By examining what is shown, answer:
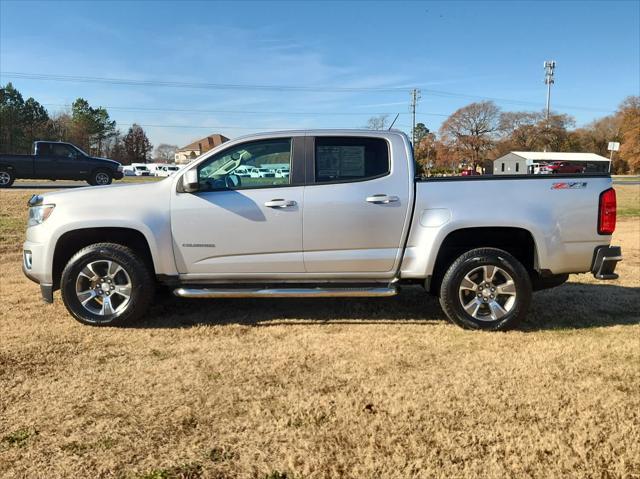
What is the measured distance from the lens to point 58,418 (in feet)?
10.0

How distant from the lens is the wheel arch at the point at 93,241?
4836 mm

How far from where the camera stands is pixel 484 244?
4938 mm

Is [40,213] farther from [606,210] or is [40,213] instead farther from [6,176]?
[6,176]

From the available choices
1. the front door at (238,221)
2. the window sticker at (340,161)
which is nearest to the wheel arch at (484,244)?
the window sticker at (340,161)

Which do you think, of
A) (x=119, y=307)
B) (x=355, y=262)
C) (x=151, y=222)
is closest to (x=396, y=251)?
(x=355, y=262)

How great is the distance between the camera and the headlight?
15.8ft

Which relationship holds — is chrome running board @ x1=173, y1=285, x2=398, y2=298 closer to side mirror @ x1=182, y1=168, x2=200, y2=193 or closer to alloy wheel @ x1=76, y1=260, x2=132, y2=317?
alloy wheel @ x1=76, y1=260, x2=132, y2=317

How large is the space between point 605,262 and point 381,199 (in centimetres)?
208

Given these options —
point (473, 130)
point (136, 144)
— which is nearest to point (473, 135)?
point (473, 130)

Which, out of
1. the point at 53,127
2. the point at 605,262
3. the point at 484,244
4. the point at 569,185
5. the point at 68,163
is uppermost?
the point at 53,127

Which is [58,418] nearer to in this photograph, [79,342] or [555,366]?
[79,342]

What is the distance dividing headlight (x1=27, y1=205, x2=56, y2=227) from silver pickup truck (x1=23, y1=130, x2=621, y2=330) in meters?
0.02

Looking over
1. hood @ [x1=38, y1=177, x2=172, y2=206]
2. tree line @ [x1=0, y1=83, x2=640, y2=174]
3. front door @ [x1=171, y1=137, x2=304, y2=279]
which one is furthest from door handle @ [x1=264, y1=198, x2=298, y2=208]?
tree line @ [x1=0, y1=83, x2=640, y2=174]

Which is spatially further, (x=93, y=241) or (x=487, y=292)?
(x=93, y=241)
